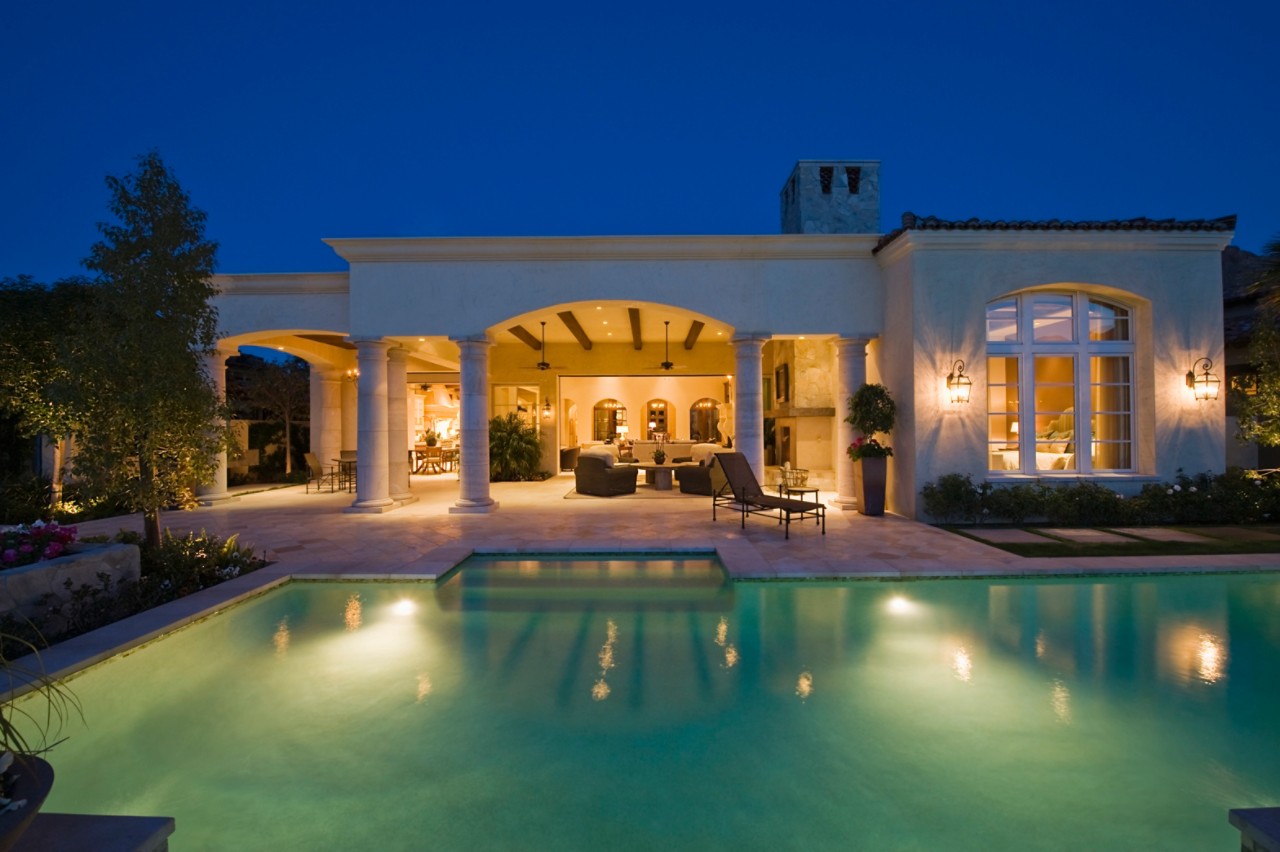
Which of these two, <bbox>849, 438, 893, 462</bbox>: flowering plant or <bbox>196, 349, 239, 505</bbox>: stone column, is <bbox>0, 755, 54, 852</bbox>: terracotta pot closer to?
<bbox>849, 438, 893, 462</bbox>: flowering plant

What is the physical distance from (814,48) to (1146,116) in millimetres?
53865

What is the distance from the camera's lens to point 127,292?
243 inches

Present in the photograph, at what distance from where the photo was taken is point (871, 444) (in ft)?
32.8

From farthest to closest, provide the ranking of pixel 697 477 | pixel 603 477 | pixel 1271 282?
pixel 697 477, pixel 603 477, pixel 1271 282

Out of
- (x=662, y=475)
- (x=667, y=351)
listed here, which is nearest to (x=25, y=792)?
(x=662, y=475)

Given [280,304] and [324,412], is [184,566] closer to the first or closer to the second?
[280,304]

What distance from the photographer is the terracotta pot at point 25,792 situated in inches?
55.9

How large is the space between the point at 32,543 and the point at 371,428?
6.16 meters

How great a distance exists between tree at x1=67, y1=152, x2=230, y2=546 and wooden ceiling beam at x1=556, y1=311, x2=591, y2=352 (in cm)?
662

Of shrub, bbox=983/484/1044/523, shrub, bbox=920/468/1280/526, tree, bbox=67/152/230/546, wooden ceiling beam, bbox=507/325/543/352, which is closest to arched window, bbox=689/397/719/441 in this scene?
wooden ceiling beam, bbox=507/325/543/352

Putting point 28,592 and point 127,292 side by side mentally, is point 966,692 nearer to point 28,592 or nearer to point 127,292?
point 28,592

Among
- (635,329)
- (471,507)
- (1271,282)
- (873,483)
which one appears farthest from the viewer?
(635,329)

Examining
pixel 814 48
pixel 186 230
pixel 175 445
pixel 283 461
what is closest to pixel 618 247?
pixel 186 230

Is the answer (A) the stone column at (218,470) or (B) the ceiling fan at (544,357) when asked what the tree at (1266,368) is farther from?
(A) the stone column at (218,470)
